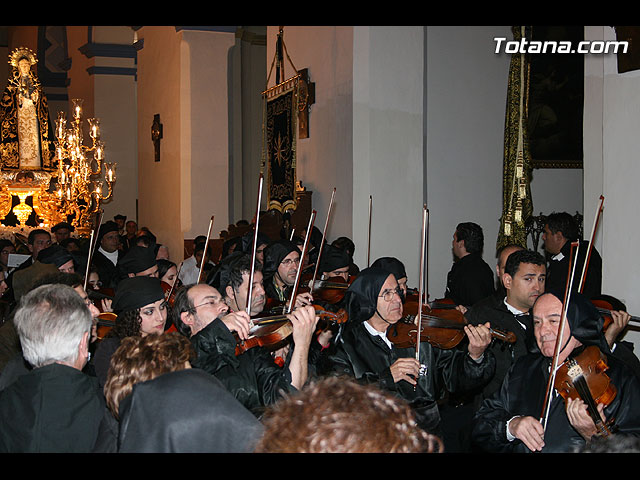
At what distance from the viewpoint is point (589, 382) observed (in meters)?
3.05

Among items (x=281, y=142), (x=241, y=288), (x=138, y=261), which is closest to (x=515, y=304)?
(x=241, y=288)

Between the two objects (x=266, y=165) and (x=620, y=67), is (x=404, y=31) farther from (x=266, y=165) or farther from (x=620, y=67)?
(x=620, y=67)

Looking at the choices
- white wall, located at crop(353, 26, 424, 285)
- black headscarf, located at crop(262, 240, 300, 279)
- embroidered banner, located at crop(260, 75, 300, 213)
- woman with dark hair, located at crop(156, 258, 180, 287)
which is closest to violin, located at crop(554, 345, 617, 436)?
→ black headscarf, located at crop(262, 240, 300, 279)

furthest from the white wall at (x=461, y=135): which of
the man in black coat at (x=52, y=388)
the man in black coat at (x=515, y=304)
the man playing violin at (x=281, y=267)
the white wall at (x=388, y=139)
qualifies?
the man in black coat at (x=52, y=388)

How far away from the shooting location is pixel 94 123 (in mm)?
14484

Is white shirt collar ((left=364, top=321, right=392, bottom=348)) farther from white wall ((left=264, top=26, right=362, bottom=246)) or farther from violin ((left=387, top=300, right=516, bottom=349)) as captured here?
white wall ((left=264, top=26, right=362, bottom=246))

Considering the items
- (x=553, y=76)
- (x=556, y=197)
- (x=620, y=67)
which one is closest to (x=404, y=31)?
(x=553, y=76)

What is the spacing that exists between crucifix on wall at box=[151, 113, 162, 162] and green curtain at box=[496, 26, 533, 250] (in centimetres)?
942

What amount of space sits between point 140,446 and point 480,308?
10.5ft

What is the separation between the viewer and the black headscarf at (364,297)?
4273 millimetres

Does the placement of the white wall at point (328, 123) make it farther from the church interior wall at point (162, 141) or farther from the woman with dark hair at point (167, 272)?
the church interior wall at point (162, 141)

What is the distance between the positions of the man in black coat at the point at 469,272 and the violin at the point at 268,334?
257 cm

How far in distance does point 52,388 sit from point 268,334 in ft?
4.83

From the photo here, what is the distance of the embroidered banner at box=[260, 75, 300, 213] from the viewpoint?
9.98m
